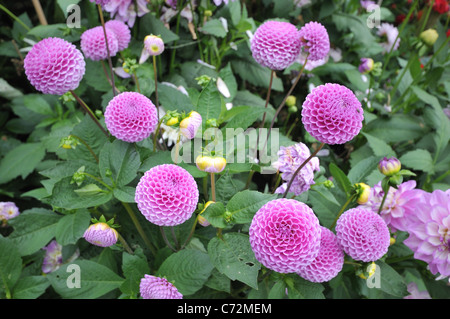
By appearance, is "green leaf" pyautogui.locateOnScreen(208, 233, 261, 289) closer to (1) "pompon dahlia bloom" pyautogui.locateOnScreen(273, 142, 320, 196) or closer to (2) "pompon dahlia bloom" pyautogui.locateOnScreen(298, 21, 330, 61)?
(1) "pompon dahlia bloom" pyautogui.locateOnScreen(273, 142, 320, 196)

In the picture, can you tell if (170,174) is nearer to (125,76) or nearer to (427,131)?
(125,76)

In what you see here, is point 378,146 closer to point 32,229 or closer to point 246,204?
point 246,204

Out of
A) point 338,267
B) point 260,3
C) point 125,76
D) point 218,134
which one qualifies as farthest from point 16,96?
point 338,267

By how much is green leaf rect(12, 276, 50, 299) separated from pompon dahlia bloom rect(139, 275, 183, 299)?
306 mm

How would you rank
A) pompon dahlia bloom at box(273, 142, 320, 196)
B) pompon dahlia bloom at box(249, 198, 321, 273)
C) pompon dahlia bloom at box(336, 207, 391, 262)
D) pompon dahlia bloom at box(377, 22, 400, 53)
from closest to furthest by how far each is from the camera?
pompon dahlia bloom at box(249, 198, 321, 273) < pompon dahlia bloom at box(336, 207, 391, 262) < pompon dahlia bloom at box(273, 142, 320, 196) < pompon dahlia bloom at box(377, 22, 400, 53)

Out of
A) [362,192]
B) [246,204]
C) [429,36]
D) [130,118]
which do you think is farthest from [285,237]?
[429,36]

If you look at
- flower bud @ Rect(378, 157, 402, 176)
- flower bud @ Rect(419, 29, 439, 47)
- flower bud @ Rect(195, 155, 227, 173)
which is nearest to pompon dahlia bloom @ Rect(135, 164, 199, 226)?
flower bud @ Rect(195, 155, 227, 173)

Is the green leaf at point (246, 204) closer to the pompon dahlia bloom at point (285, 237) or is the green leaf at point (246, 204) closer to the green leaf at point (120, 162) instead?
the pompon dahlia bloom at point (285, 237)

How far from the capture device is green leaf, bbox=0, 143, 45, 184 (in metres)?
1.15

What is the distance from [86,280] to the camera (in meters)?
0.78

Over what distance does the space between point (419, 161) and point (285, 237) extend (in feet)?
2.49

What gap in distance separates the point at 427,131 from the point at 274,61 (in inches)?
31.5

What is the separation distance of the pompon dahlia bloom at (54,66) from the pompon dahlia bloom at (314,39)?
47 cm

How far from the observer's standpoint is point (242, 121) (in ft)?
2.65
